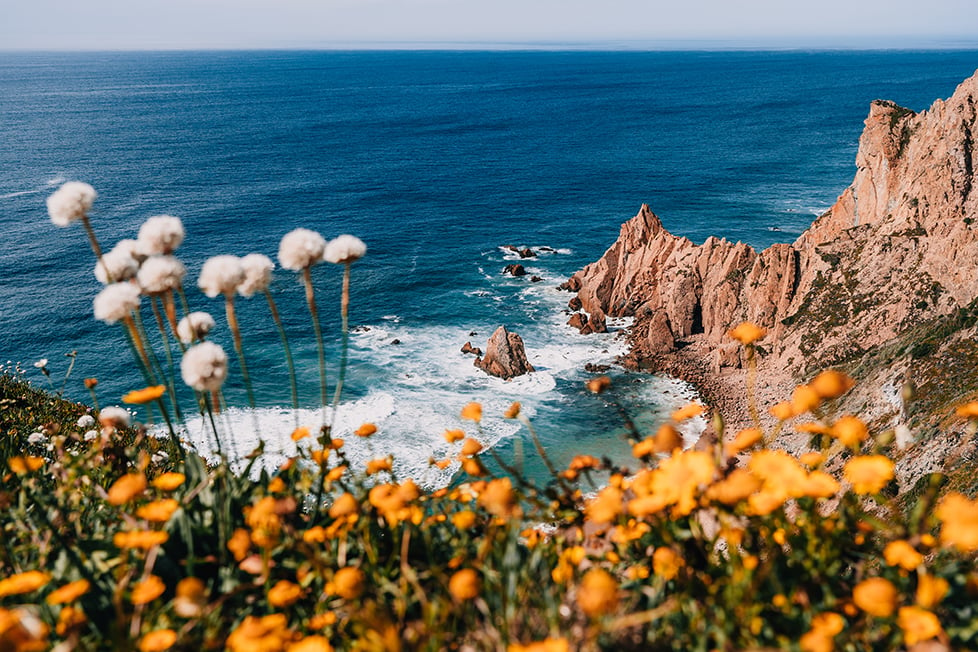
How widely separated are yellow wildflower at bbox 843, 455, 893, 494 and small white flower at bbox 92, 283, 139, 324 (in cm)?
590

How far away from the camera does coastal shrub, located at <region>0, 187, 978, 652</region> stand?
3865mm

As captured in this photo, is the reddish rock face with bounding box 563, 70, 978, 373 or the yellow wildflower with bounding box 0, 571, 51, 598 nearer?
the yellow wildflower with bounding box 0, 571, 51, 598

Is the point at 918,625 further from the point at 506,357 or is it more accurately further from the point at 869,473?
the point at 506,357

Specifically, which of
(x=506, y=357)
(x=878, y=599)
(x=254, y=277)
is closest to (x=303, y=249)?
(x=254, y=277)

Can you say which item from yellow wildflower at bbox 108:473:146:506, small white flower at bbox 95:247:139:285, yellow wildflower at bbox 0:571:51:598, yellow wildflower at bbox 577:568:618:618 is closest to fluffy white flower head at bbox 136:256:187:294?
small white flower at bbox 95:247:139:285

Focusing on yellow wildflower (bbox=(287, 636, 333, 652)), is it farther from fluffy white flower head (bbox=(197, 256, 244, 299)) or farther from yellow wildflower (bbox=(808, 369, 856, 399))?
yellow wildflower (bbox=(808, 369, 856, 399))

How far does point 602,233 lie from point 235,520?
250 ft

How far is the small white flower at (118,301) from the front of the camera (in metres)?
5.36

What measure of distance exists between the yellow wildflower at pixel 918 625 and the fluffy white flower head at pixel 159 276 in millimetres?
5980

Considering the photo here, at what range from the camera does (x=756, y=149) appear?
127250 millimetres

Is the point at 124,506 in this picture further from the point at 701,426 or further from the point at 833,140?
the point at 833,140

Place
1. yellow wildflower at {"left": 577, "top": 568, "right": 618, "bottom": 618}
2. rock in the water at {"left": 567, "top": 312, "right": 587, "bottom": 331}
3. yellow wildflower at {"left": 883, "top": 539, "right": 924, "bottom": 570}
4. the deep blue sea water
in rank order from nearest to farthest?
yellow wildflower at {"left": 577, "top": 568, "right": 618, "bottom": 618}, yellow wildflower at {"left": 883, "top": 539, "right": 924, "bottom": 570}, the deep blue sea water, rock in the water at {"left": 567, "top": 312, "right": 587, "bottom": 331}

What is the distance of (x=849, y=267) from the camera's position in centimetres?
4459

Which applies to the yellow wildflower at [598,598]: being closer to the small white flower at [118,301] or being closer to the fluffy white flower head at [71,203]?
the small white flower at [118,301]
